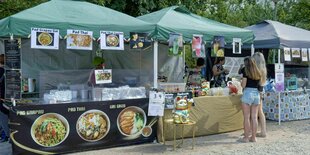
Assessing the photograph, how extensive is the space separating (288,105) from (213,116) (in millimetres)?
2648

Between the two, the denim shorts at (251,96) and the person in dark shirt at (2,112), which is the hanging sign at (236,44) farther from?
the person in dark shirt at (2,112)

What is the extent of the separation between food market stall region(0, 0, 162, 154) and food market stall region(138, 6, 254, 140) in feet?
1.48

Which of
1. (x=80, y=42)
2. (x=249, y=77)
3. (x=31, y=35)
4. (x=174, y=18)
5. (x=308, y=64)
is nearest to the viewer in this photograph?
(x=31, y=35)

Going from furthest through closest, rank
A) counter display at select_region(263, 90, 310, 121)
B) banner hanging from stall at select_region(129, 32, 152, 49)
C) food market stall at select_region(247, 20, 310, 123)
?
counter display at select_region(263, 90, 310, 121), food market stall at select_region(247, 20, 310, 123), banner hanging from stall at select_region(129, 32, 152, 49)

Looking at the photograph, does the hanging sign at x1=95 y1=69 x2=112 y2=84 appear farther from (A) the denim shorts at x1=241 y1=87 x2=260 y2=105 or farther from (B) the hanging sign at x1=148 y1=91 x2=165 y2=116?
(A) the denim shorts at x1=241 y1=87 x2=260 y2=105

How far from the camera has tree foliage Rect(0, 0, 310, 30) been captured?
13.0 m

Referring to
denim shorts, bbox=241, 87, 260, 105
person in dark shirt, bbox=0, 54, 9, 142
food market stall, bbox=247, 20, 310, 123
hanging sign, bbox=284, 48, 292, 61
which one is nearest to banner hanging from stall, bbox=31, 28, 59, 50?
person in dark shirt, bbox=0, 54, 9, 142

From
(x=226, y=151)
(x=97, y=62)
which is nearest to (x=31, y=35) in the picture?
(x=97, y=62)

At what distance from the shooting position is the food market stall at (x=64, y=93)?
529 centimetres

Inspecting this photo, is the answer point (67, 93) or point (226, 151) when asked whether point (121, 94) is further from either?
point (226, 151)

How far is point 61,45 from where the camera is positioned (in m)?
7.48

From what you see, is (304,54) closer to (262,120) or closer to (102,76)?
(262,120)

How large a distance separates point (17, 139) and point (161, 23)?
3168 mm

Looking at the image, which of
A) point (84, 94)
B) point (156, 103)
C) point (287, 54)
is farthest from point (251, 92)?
point (84, 94)
